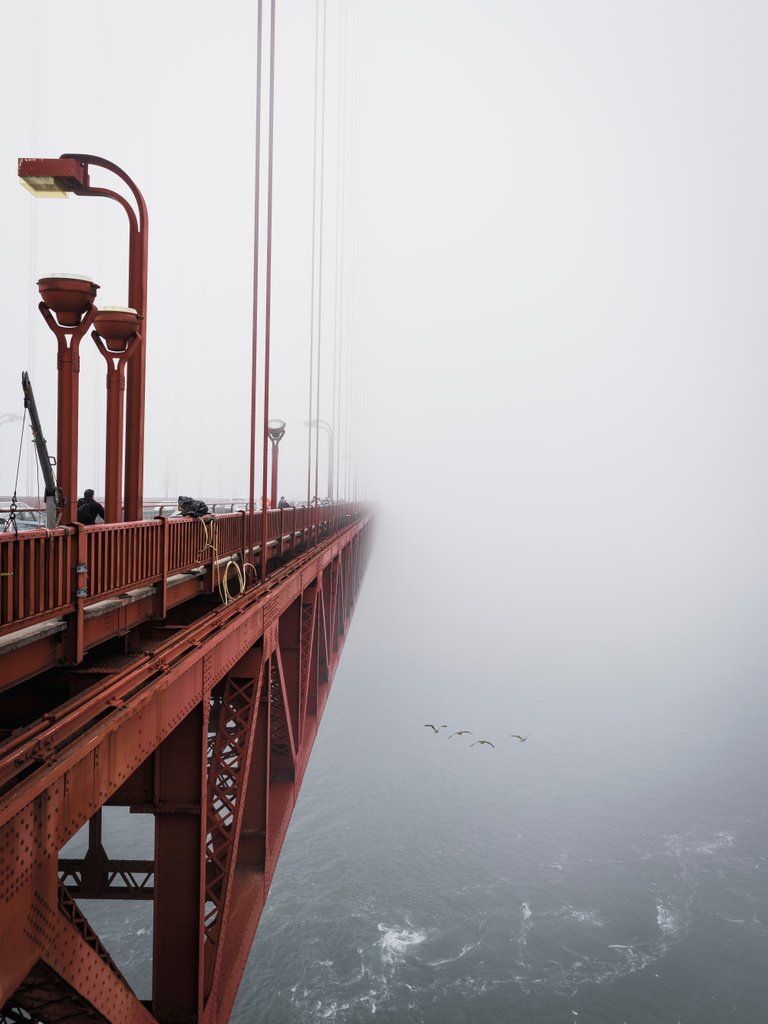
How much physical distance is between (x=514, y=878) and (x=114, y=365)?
145 ft

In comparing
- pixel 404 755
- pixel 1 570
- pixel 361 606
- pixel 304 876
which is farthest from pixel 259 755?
pixel 361 606

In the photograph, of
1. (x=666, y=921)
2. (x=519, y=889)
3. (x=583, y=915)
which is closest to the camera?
(x=666, y=921)

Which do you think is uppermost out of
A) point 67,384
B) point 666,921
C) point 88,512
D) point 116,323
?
point 116,323

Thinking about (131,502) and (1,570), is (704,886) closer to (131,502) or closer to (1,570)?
(131,502)

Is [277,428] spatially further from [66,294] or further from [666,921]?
[666,921]

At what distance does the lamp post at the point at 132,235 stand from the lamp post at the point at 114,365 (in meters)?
0.17

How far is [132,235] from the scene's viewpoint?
34.7ft

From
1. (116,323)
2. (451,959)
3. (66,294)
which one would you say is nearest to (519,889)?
(451,959)

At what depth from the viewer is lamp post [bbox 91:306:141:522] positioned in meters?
10.4

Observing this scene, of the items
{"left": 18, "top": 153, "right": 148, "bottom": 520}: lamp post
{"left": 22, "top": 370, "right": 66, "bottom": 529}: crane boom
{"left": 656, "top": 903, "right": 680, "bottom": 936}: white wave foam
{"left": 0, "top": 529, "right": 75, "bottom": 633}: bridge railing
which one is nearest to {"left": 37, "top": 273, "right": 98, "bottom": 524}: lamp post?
{"left": 22, "top": 370, "right": 66, "bottom": 529}: crane boom

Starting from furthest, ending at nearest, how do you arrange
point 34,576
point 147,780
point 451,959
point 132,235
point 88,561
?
point 451,959
point 132,235
point 147,780
point 88,561
point 34,576

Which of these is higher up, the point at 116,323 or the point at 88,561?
the point at 116,323

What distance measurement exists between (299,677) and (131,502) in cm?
482

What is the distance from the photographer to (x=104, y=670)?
5441mm
